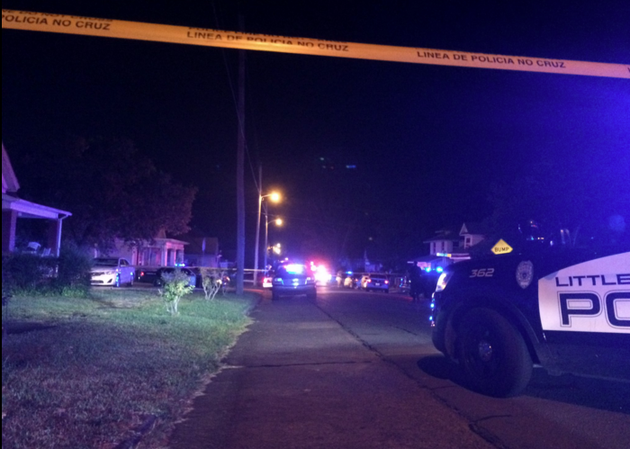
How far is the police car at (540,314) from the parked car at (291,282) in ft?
59.7

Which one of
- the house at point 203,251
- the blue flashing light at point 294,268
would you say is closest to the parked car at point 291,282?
the blue flashing light at point 294,268

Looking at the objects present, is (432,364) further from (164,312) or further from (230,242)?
(230,242)

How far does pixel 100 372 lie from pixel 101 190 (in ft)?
81.0

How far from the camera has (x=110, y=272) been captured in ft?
90.6

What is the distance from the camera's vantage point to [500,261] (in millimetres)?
7461

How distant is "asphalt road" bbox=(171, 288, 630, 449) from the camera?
18.7 feet

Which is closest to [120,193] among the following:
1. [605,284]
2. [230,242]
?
[605,284]

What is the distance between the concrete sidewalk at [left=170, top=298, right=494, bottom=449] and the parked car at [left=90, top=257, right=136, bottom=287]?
18.1 meters

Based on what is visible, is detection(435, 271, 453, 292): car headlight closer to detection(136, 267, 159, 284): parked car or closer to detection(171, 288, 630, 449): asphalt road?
detection(171, 288, 630, 449): asphalt road

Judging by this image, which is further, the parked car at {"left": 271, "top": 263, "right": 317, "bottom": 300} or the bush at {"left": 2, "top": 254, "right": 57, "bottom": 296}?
the parked car at {"left": 271, "top": 263, "right": 317, "bottom": 300}

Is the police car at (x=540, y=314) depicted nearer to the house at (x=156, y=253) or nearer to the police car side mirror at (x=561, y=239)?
the police car side mirror at (x=561, y=239)

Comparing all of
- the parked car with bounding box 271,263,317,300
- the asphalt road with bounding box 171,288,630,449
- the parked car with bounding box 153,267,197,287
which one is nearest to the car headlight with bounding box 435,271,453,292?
the asphalt road with bounding box 171,288,630,449

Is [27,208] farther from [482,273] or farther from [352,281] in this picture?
[352,281]

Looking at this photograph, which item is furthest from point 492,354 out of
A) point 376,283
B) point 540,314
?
point 376,283
